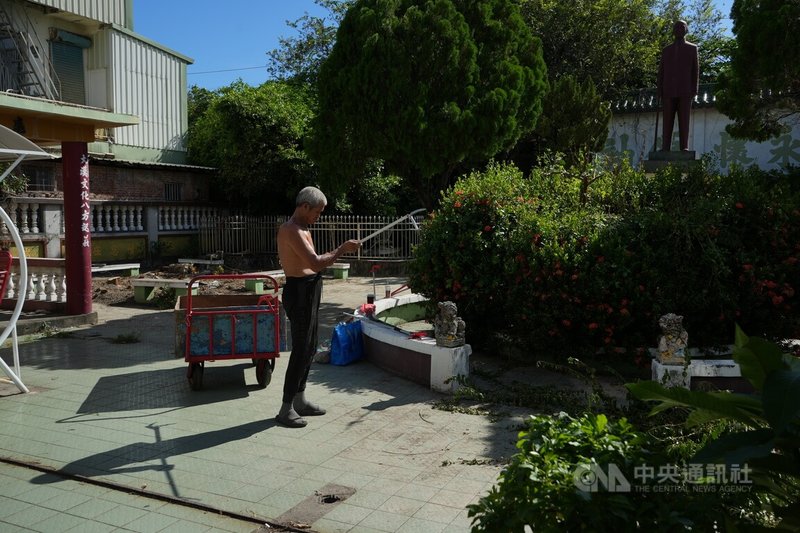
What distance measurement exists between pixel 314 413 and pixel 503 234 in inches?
120

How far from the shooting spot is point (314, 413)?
6.01 meters

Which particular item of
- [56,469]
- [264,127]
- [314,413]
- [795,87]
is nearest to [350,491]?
[314,413]

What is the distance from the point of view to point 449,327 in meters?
6.70

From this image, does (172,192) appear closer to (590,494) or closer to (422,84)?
(422,84)

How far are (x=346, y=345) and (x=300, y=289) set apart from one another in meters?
2.63

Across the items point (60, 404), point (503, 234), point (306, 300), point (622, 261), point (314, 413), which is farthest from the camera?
point (503, 234)

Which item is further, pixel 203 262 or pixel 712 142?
pixel 712 142

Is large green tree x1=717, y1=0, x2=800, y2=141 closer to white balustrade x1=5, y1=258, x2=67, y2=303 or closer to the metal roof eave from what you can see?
the metal roof eave

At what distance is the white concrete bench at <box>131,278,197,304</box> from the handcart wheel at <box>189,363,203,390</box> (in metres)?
6.37

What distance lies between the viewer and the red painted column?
10.4 m

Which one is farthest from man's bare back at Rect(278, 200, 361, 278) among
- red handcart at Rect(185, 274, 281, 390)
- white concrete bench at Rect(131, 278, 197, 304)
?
white concrete bench at Rect(131, 278, 197, 304)

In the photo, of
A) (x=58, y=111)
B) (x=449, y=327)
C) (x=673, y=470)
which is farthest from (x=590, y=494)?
(x=58, y=111)

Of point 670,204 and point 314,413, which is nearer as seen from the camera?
point 314,413

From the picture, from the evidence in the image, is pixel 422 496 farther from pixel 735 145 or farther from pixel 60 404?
pixel 735 145
